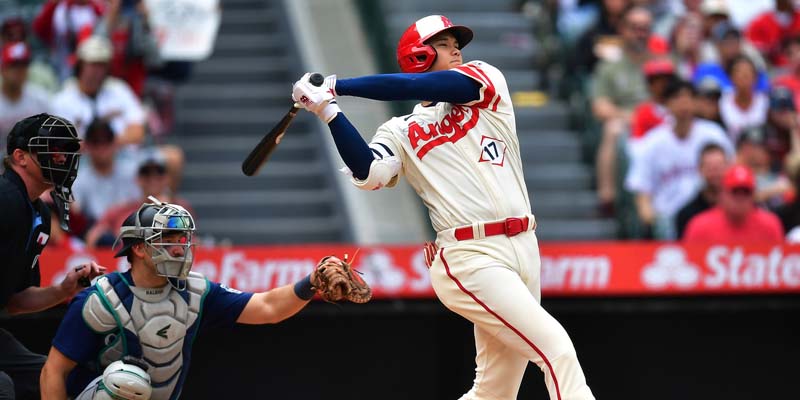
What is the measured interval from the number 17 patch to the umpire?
5.60 ft

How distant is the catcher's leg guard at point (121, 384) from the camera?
4.87 m

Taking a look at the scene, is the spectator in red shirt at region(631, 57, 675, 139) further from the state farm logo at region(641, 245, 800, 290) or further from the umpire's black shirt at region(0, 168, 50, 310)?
the umpire's black shirt at region(0, 168, 50, 310)

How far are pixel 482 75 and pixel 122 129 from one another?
4.61 metres

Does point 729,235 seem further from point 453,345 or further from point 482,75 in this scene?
point 482,75

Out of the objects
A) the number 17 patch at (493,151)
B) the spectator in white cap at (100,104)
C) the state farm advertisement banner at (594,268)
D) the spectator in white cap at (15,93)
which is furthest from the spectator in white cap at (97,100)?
the number 17 patch at (493,151)

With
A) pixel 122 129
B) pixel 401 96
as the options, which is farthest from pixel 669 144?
pixel 401 96

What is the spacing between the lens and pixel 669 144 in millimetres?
9172

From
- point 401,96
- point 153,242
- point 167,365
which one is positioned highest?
point 401,96

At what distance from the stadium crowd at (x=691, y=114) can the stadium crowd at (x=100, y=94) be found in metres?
3.26

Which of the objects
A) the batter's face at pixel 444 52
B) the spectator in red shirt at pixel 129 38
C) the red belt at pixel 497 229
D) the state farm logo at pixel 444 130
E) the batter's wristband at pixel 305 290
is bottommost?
the batter's wristband at pixel 305 290

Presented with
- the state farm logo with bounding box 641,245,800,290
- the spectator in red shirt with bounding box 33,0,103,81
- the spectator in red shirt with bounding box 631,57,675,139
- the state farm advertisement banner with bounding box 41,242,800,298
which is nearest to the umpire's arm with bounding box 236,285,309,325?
the state farm advertisement banner with bounding box 41,242,800,298

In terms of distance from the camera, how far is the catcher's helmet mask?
505cm

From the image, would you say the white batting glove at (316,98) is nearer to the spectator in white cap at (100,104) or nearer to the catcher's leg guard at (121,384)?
the catcher's leg guard at (121,384)

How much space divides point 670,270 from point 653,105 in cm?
249
